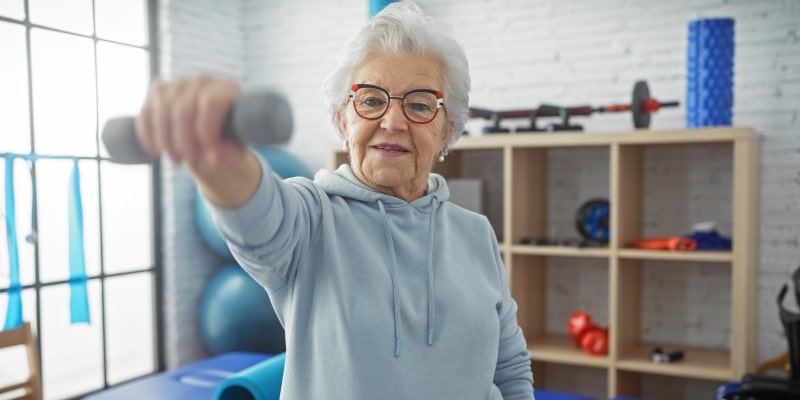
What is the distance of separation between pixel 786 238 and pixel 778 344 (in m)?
0.52

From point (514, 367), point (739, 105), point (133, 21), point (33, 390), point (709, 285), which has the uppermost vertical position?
point (133, 21)

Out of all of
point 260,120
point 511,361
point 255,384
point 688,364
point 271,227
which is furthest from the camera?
point 688,364

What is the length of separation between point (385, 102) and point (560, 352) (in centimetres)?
260

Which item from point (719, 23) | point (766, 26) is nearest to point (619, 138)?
point (719, 23)

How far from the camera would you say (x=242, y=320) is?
3.80 metres

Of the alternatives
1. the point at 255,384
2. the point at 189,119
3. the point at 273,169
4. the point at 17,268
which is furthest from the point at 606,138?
the point at 189,119

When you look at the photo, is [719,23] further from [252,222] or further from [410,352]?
[252,222]

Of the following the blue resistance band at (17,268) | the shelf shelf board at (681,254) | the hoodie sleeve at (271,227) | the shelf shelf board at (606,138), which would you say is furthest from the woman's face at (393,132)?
the shelf shelf board at (681,254)

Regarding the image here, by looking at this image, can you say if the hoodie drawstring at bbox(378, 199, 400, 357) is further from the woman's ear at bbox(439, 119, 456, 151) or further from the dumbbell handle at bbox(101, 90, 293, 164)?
the dumbbell handle at bbox(101, 90, 293, 164)

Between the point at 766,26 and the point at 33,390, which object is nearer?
the point at 33,390

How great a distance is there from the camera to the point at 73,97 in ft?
11.1

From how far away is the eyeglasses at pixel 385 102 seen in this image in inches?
42.4

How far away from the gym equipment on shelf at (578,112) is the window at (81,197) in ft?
5.85

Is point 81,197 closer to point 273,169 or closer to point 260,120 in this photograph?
point 273,169
